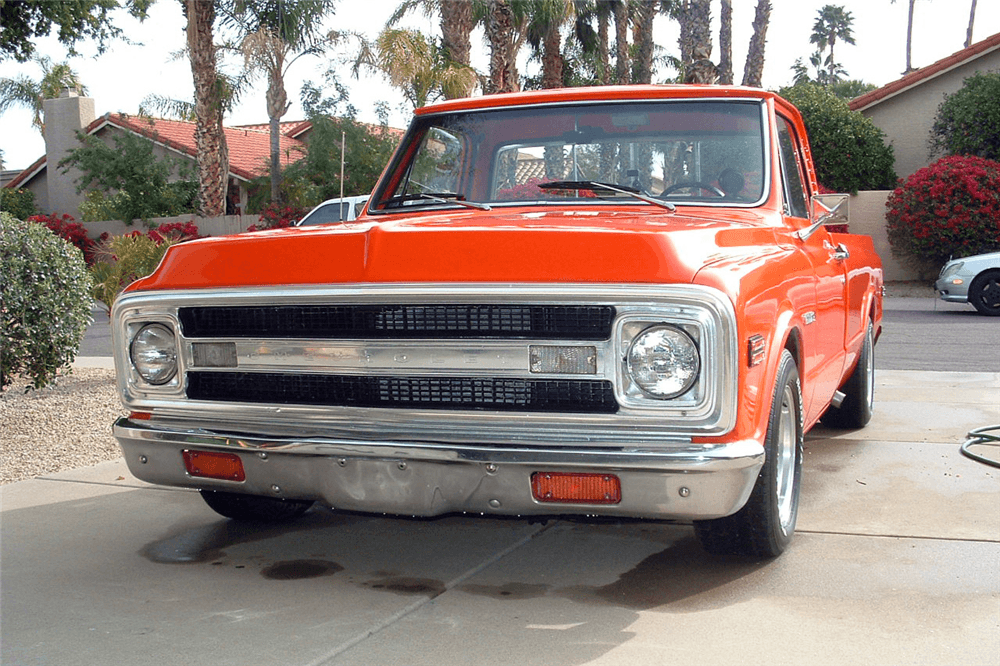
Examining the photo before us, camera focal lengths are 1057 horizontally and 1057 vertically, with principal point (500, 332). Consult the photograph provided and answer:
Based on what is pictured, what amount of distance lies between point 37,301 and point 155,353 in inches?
171

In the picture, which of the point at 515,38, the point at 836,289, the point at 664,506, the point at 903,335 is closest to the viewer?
the point at 664,506

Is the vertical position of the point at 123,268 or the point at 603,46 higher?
the point at 603,46

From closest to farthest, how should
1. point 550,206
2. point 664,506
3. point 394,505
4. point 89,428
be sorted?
point 664,506
point 394,505
point 550,206
point 89,428

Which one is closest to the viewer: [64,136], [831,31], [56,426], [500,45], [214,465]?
[214,465]

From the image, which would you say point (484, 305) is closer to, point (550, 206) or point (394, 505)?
point (394, 505)

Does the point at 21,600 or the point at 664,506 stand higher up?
the point at 664,506

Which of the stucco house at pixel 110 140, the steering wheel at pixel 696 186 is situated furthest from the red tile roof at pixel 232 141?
the steering wheel at pixel 696 186

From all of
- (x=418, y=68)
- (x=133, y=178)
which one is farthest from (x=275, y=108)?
(x=418, y=68)

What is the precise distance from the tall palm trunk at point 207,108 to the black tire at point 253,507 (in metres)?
18.1

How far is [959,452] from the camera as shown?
5859 mm

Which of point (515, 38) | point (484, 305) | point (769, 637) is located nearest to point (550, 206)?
point (484, 305)

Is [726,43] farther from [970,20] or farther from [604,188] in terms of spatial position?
[970,20]

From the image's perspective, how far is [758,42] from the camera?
23.0 metres

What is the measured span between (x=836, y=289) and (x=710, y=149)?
104cm
